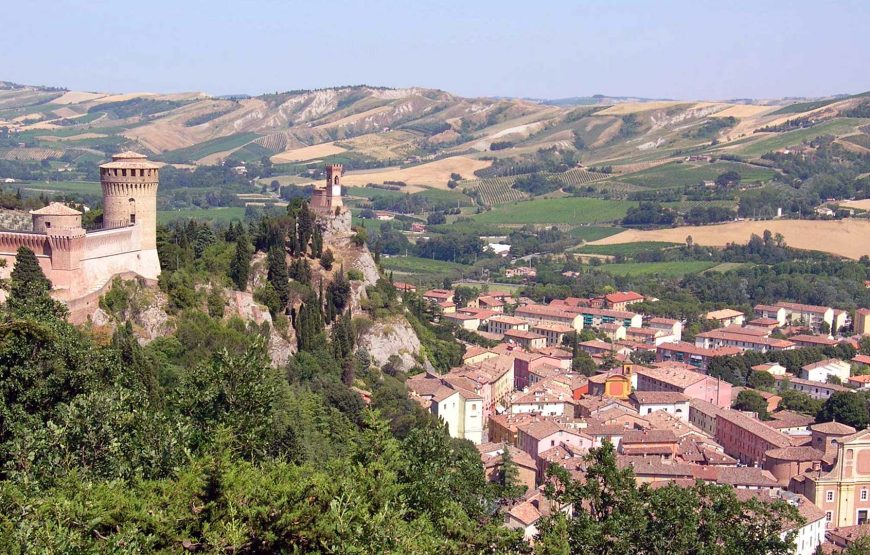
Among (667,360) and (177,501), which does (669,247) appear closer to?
(667,360)

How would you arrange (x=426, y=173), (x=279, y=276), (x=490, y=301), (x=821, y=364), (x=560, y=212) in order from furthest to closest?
1. (x=426, y=173)
2. (x=560, y=212)
3. (x=490, y=301)
4. (x=821, y=364)
5. (x=279, y=276)

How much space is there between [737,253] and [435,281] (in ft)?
113

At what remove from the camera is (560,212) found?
140 m

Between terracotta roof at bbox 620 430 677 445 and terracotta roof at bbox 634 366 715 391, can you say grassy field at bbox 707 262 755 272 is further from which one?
terracotta roof at bbox 620 430 677 445

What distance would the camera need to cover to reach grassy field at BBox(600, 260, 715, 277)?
351 feet

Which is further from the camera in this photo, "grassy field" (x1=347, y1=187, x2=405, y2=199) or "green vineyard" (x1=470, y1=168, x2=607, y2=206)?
"green vineyard" (x1=470, y1=168, x2=607, y2=206)

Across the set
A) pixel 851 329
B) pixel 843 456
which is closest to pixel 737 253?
pixel 851 329

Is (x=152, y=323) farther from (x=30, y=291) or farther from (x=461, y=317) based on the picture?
(x=461, y=317)

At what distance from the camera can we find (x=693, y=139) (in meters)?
195

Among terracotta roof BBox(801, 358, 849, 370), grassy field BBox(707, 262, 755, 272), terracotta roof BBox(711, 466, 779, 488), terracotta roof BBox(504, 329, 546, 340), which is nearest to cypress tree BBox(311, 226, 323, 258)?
terracotta roof BBox(711, 466, 779, 488)

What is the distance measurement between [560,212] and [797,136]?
53.7 m

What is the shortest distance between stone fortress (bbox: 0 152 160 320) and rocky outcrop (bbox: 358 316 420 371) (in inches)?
495

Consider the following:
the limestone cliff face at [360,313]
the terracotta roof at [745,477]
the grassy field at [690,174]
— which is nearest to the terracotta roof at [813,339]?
the limestone cliff face at [360,313]

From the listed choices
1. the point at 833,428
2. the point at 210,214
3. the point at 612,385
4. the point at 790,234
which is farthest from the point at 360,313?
the point at 210,214
